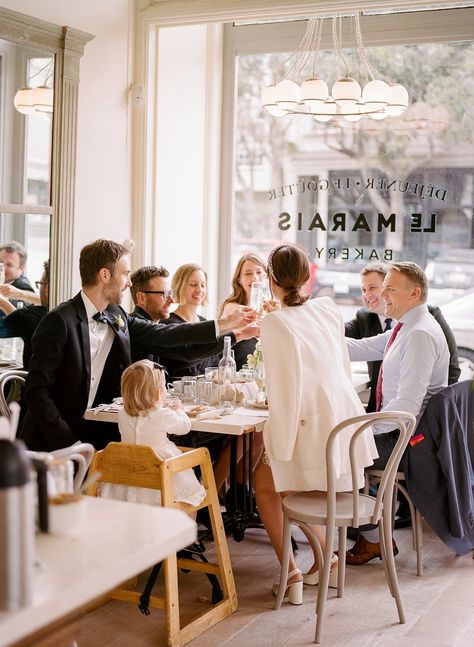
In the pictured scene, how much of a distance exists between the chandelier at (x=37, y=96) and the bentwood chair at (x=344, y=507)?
2.32 meters

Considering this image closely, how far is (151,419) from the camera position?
143 inches

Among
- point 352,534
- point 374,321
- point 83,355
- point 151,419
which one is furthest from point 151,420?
point 374,321

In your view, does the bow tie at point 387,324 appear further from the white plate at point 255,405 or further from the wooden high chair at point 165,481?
the wooden high chair at point 165,481

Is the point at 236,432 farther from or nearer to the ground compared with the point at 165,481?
farther from the ground

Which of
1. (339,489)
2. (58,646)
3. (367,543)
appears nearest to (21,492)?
(58,646)

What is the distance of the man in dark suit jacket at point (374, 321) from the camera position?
5.06 meters

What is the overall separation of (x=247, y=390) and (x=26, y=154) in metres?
1.66

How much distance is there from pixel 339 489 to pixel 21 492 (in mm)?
2239

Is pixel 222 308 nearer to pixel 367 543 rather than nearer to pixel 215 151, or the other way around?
pixel 215 151

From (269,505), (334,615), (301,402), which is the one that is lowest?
(334,615)

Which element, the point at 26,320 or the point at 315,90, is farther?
the point at 315,90

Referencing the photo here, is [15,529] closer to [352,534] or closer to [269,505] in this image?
[269,505]

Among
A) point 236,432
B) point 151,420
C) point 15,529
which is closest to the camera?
point 15,529

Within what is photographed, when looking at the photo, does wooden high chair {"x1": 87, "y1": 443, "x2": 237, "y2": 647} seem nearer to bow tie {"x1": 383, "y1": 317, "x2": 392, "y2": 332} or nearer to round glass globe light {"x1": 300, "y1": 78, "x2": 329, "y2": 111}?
bow tie {"x1": 383, "y1": 317, "x2": 392, "y2": 332}
